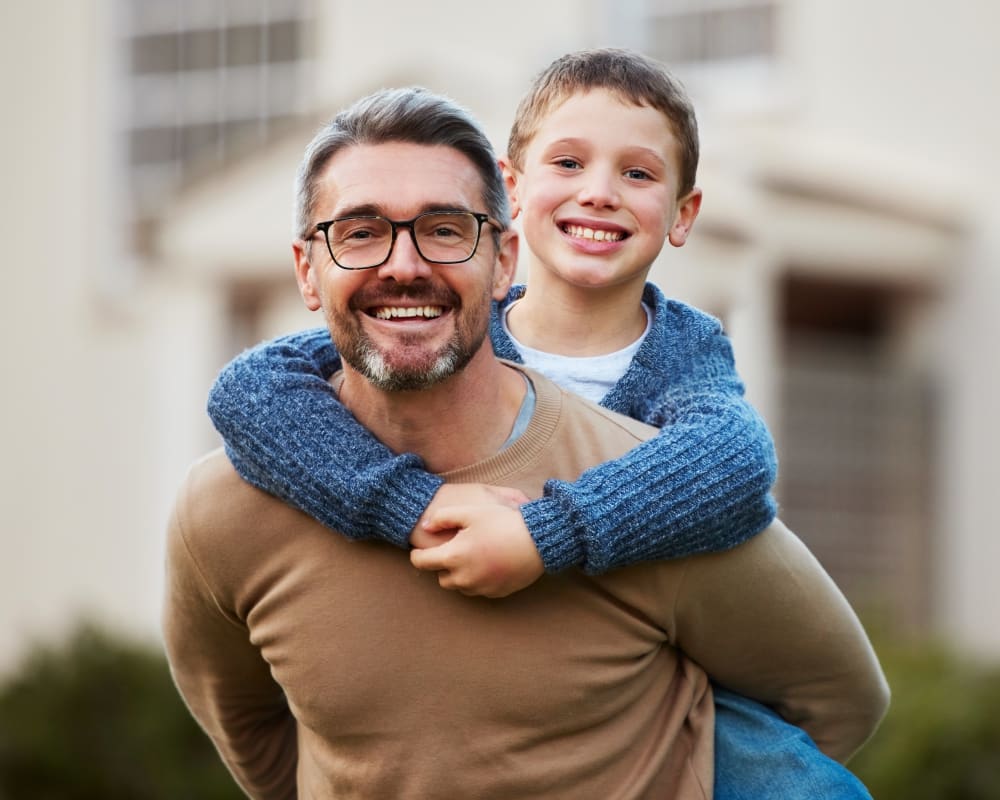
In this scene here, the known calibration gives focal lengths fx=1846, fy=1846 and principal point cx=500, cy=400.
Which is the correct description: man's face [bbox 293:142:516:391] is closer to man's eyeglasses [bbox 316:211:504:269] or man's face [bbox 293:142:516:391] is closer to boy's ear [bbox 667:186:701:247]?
man's eyeglasses [bbox 316:211:504:269]

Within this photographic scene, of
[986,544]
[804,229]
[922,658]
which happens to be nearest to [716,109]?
[804,229]

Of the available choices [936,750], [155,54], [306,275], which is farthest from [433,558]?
[155,54]

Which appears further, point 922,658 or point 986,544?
point 986,544

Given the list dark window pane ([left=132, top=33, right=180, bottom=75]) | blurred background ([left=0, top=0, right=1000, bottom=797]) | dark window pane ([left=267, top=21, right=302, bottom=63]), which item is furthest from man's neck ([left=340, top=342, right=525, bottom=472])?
dark window pane ([left=132, top=33, right=180, bottom=75])

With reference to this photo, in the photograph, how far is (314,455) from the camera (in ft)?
9.57

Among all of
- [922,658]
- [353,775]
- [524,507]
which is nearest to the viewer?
[524,507]

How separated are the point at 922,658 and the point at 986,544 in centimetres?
285

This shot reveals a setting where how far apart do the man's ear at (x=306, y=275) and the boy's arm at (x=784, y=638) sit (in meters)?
0.75

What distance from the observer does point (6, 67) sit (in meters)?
13.9

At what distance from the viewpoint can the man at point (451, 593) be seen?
289cm

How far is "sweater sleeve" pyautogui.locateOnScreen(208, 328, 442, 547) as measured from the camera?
114 inches

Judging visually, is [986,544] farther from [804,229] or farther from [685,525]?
[685,525]

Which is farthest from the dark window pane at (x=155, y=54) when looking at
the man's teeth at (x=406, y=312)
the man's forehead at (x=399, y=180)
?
the man's teeth at (x=406, y=312)

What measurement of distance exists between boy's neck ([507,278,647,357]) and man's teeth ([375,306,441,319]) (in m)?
Result: 0.42
